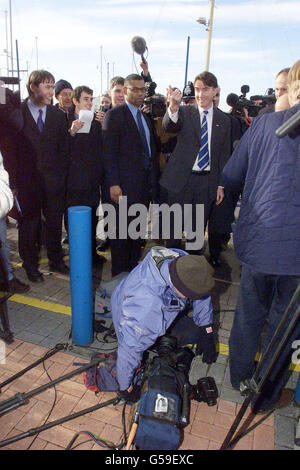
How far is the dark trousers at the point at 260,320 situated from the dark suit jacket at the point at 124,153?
184 cm

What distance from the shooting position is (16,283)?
4160mm

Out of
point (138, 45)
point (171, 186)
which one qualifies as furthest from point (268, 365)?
point (138, 45)

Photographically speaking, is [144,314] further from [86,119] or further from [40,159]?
[86,119]

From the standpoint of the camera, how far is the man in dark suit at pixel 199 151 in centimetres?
375

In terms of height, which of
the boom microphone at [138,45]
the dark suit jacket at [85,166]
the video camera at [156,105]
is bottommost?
the dark suit jacket at [85,166]

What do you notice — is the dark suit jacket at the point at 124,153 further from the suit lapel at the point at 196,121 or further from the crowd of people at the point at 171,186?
the suit lapel at the point at 196,121

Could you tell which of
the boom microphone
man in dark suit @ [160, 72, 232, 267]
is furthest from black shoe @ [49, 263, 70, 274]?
the boom microphone

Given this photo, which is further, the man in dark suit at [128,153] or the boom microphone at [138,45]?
the boom microphone at [138,45]

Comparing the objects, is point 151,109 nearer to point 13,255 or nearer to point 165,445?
point 13,255

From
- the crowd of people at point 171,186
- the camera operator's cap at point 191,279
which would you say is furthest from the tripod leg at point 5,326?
the camera operator's cap at point 191,279

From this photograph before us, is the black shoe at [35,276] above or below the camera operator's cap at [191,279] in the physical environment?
below

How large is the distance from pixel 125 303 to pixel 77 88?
3076 millimetres

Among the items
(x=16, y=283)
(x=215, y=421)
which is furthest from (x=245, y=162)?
(x=16, y=283)

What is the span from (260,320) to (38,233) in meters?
3.04
